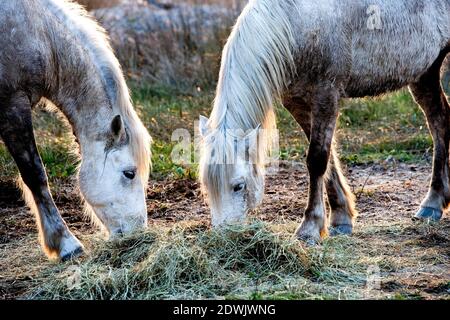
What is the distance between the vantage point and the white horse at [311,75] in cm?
475

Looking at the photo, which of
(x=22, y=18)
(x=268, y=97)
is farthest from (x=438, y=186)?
(x=22, y=18)

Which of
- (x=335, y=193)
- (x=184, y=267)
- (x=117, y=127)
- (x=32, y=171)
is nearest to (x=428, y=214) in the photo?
(x=335, y=193)

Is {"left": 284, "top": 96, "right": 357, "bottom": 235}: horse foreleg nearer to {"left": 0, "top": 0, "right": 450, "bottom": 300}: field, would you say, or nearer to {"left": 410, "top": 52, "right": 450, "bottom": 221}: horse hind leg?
{"left": 0, "top": 0, "right": 450, "bottom": 300}: field

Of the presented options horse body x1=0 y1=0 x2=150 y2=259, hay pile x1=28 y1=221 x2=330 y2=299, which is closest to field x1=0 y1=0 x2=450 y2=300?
hay pile x1=28 y1=221 x2=330 y2=299

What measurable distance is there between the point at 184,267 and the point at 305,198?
239 centimetres

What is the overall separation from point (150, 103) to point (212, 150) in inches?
196

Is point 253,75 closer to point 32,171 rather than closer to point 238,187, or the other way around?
point 238,187

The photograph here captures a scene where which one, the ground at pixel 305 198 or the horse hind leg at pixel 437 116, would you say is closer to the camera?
the ground at pixel 305 198

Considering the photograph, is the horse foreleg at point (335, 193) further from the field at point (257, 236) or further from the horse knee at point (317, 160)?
the horse knee at point (317, 160)

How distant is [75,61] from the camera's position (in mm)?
5066

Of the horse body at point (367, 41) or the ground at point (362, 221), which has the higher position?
the horse body at point (367, 41)

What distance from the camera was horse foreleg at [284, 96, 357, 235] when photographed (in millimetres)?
5488

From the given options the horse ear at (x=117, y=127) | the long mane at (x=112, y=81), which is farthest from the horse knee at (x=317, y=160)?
the horse ear at (x=117, y=127)

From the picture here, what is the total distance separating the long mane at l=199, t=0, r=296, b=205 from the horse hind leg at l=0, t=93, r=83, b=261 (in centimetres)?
105
